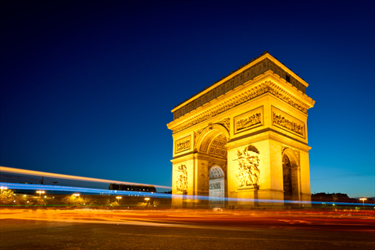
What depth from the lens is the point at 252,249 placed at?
3504 mm

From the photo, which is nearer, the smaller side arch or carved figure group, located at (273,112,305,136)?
carved figure group, located at (273,112,305,136)

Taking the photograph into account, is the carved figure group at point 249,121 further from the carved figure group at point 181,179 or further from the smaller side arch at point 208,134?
the carved figure group at point 181,179

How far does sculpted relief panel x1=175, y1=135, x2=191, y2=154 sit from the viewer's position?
24.5m

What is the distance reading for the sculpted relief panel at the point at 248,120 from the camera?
17.8 metres

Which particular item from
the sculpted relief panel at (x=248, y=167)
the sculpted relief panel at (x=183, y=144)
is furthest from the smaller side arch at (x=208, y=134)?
the sculpted relief panel at (x=248, y=167)

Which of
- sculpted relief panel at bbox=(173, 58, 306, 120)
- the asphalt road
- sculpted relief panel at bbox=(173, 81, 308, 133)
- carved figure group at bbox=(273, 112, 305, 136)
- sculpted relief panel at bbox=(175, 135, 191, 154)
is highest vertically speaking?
sculpted relief panel at bbox=(173, 58, 306, 120)

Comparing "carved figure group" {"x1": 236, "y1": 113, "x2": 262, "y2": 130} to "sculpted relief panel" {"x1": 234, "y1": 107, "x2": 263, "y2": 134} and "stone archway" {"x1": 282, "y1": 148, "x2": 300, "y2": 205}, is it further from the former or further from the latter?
"stone archway" {"x1": 282, "y1": 148, "x2": 300, "y2": 205}

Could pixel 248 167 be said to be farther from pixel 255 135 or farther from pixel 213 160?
pixel 213 160

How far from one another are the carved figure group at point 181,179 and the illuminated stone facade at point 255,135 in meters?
0.09

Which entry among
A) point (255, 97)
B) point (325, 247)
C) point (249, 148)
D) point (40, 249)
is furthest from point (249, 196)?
point (40, 249)

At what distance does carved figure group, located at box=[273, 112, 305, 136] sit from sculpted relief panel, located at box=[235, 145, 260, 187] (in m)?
2.48

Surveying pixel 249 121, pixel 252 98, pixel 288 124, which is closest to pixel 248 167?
pixel 249 121

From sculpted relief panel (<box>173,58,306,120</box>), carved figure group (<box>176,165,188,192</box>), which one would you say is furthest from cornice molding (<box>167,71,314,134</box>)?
carved figure group (<box>176,165,188,192</box>)

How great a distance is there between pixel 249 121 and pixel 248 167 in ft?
10.6
